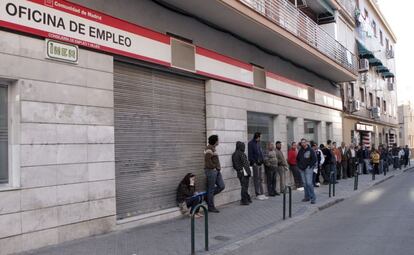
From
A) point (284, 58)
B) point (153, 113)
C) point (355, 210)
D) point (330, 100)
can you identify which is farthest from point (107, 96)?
point (330, 100)

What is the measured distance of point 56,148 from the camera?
7.44 metres

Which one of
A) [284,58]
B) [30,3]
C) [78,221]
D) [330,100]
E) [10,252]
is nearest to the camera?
[10,252]

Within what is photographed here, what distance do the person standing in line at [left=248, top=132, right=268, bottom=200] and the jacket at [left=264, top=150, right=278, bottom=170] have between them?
525mm

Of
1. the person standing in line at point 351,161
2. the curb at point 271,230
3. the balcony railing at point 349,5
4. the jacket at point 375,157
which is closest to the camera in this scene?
the curb at point 271,230

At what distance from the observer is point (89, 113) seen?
8.15 m

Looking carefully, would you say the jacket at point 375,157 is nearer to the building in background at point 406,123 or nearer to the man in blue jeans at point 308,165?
the man in blue jeans at point 308,165

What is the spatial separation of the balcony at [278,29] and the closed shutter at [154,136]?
1.83 meters

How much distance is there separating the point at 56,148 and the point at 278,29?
8.65 metres

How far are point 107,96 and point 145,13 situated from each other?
7.55 ft

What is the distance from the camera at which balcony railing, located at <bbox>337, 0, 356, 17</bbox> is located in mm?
24847

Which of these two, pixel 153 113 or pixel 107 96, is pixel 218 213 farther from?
pixel 107 96

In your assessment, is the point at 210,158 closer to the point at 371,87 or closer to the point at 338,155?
the point at 338,155

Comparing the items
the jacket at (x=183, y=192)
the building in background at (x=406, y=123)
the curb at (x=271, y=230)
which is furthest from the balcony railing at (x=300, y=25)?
the building in background at (x=406, y=123)

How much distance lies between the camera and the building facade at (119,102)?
6.92 metres
